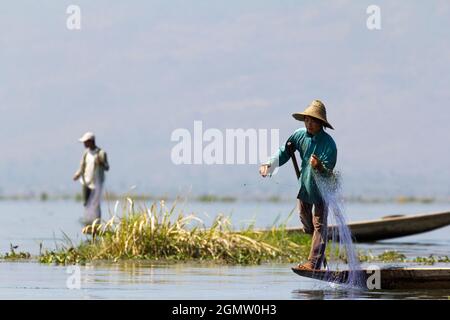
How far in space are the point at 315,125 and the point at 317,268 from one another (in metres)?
1.63

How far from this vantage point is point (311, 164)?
1680cm

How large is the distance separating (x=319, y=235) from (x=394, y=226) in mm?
11233

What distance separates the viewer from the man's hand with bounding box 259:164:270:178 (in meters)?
17.0

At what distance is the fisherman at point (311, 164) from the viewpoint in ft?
55.7

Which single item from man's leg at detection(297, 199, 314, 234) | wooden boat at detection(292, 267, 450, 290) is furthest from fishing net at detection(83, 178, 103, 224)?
wooden boat at detection(292, 267, 450, 290)

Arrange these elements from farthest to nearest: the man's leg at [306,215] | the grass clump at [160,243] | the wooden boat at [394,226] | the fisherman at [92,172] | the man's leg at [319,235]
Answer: the fisherman at [92,172] → the wooden boat at [394,226] → the grass clump at [160,243] → the man's leg at [306,215] → the man's leg at [319,235]

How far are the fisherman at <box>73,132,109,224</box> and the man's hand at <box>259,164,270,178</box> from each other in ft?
42.2

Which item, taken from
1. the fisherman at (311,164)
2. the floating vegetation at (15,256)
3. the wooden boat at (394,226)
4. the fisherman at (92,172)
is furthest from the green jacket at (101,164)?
the fisherman at (311,164)

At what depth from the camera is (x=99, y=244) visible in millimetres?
21828

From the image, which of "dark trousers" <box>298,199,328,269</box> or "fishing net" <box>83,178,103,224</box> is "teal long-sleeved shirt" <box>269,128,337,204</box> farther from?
"fishing net" <box>83,178,103,224</box>

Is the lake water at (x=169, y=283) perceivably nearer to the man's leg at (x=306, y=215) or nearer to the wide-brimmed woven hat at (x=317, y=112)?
the man's leg at (x=306, y=215)

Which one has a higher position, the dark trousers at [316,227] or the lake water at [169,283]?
the dark trousers at [316,227]

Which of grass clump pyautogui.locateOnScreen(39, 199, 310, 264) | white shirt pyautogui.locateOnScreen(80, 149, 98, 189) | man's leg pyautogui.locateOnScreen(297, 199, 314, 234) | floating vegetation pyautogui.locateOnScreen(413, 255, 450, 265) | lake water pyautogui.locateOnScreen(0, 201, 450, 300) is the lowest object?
lake water pyautogui.locateOnScreen(0, 201, 450, 300)
